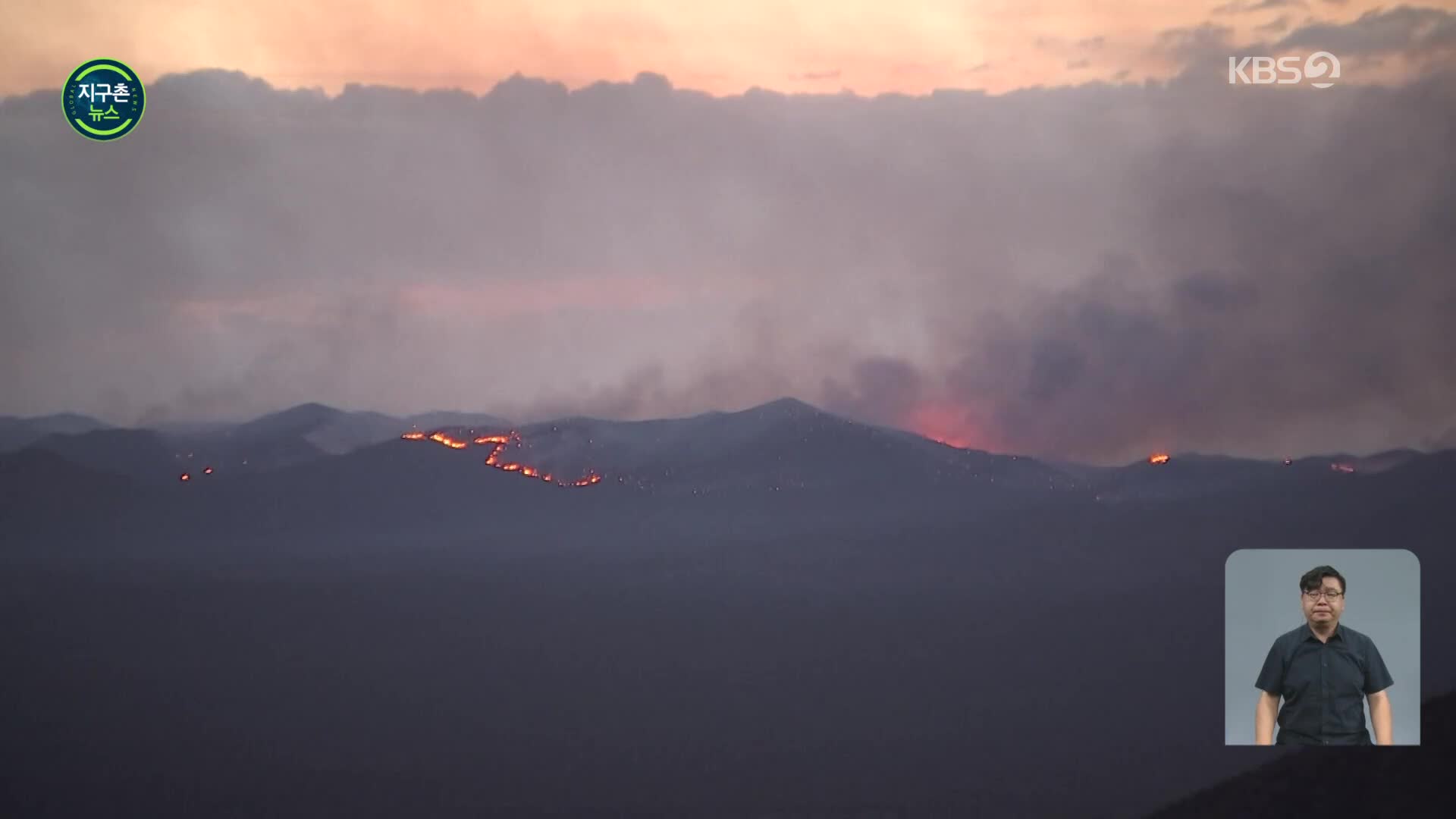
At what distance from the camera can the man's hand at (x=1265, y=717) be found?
364 cm

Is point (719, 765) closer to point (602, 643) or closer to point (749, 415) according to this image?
point (602, 643)

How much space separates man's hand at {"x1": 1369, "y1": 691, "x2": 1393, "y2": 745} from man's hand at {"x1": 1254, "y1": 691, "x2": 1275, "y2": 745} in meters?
0.27

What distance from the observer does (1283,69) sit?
12.2ft

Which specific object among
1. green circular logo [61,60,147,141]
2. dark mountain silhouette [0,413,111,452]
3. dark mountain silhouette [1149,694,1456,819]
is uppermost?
green circular logo [61,60,147,141]

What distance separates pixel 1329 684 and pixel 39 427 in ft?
13.0

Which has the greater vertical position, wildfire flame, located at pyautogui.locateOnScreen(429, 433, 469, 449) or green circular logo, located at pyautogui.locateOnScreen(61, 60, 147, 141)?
green circular logo, located at pyautogui.locateOnScreen(61, 60, 147, 141)

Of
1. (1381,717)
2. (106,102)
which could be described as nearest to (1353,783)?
(1381,717)

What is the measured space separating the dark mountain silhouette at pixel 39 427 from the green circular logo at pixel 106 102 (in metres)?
0.85

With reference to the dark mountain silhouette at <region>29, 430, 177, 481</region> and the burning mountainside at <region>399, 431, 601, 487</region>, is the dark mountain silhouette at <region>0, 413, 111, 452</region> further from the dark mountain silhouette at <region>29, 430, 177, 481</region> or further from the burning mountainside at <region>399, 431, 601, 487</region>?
the burning mountainside at <region>399, 431, 601, 487</region>

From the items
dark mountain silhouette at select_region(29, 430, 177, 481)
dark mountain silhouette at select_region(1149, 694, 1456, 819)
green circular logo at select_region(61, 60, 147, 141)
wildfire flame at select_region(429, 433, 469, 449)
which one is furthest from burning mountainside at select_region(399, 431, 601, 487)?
dark mountain silhouette at select_region(1149, 694, 1456, 819)

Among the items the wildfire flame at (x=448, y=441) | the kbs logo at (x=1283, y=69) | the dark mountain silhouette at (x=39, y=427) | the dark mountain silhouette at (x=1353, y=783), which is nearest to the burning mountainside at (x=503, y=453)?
the wildfire flame at (x=448, y=441)

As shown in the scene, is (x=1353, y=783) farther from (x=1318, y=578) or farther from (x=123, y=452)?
(x=123, y=452)

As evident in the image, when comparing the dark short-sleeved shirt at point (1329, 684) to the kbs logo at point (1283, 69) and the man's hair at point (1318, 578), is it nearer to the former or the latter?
the man's hair at point (1318, 578)

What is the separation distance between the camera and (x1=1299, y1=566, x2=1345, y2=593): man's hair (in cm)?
366
